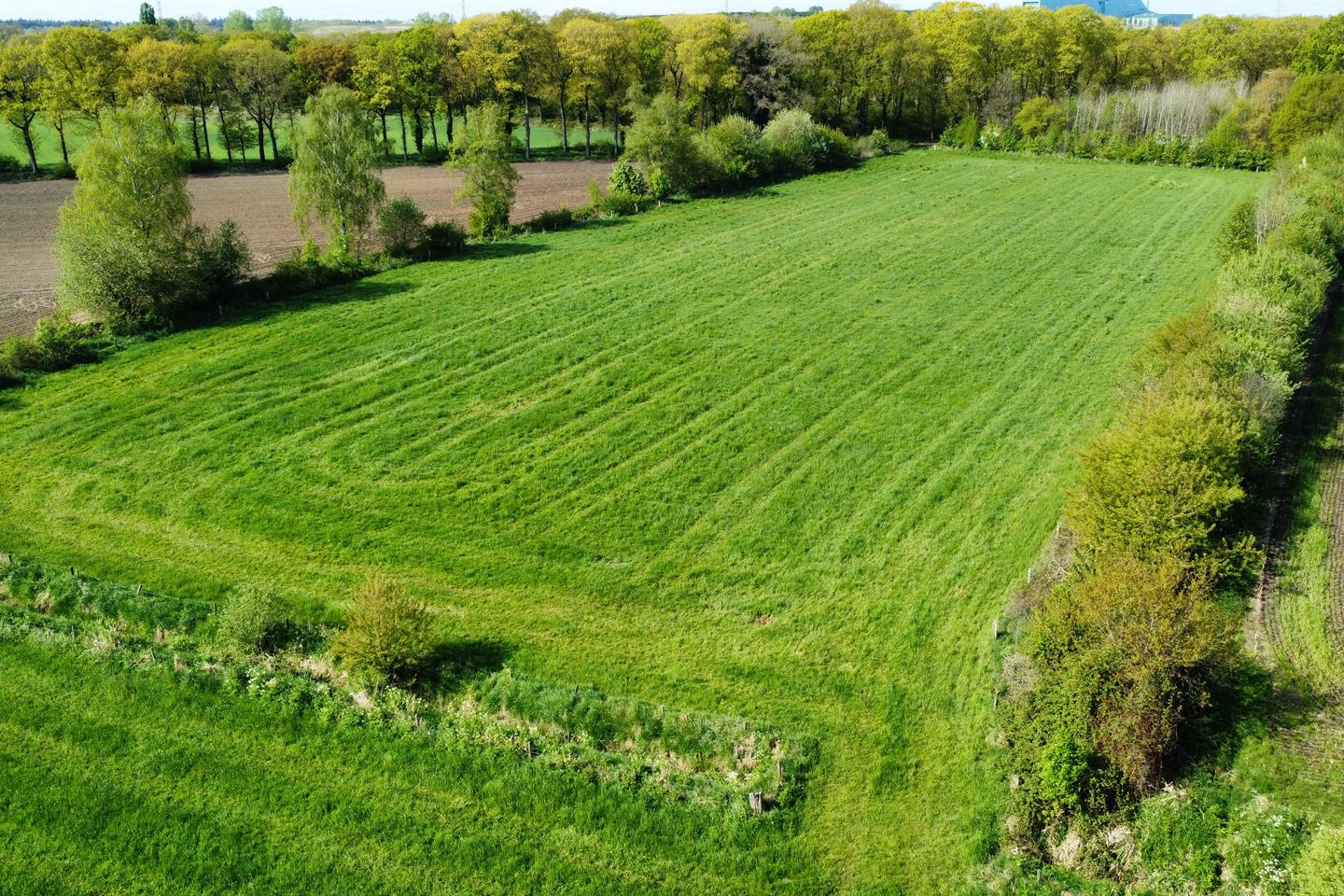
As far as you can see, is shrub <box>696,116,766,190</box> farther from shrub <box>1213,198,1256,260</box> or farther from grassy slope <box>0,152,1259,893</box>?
A: shrub <box>1213,198,1256,260</box>

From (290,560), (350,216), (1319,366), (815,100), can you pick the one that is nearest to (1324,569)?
(1319,366)

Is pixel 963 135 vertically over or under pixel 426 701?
over

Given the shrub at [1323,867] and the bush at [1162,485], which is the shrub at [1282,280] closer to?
the bush at [1162,485]

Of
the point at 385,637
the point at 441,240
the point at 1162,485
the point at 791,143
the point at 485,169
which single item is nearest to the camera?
the point at 385,637

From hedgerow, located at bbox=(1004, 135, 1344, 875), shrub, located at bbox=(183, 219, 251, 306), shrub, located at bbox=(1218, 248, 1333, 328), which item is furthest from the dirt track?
hedgerow, located at bbox=(1004, 135, 1344, 875)

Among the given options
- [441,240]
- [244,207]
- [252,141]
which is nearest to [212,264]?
[441,240]

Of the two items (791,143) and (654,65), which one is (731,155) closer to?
(791,143)
